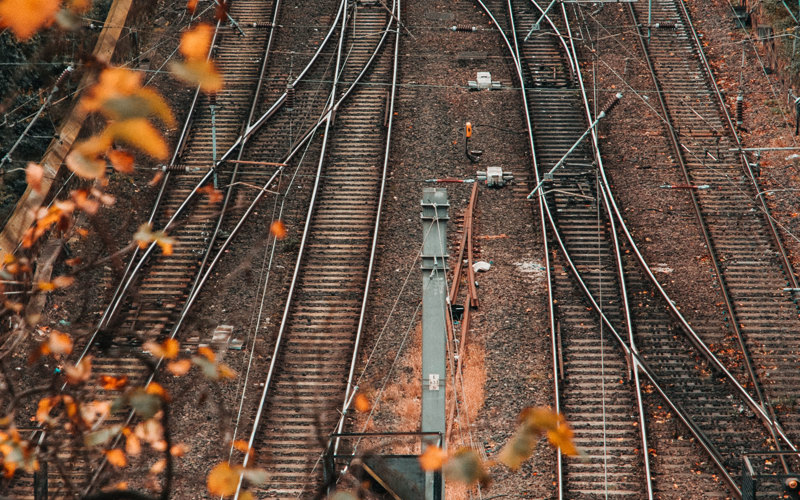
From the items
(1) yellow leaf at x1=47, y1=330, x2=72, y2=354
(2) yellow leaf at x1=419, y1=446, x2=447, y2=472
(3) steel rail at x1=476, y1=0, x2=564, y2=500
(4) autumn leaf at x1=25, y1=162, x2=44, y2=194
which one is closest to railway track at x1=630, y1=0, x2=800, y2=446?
(3) steel rail at x1=476, y1=0, x2=564, y2=500

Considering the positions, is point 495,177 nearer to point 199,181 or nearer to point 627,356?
point 627,356

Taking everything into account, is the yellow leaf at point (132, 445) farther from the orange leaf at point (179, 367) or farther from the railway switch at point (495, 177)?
the railway switch at point (495, 177)

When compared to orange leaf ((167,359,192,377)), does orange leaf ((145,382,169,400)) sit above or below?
below

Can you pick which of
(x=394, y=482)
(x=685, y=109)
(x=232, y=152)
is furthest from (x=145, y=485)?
(x=685, y=109)

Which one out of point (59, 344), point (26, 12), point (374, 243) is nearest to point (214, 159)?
point (374, 243)

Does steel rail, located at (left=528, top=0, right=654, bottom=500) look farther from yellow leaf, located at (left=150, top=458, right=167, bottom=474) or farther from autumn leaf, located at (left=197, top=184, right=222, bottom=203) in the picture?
autumn leaf, located at (left=197, top=184, right=222, bottom=203)

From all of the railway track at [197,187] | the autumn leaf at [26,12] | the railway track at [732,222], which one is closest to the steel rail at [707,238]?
the railway track at [732,222]
